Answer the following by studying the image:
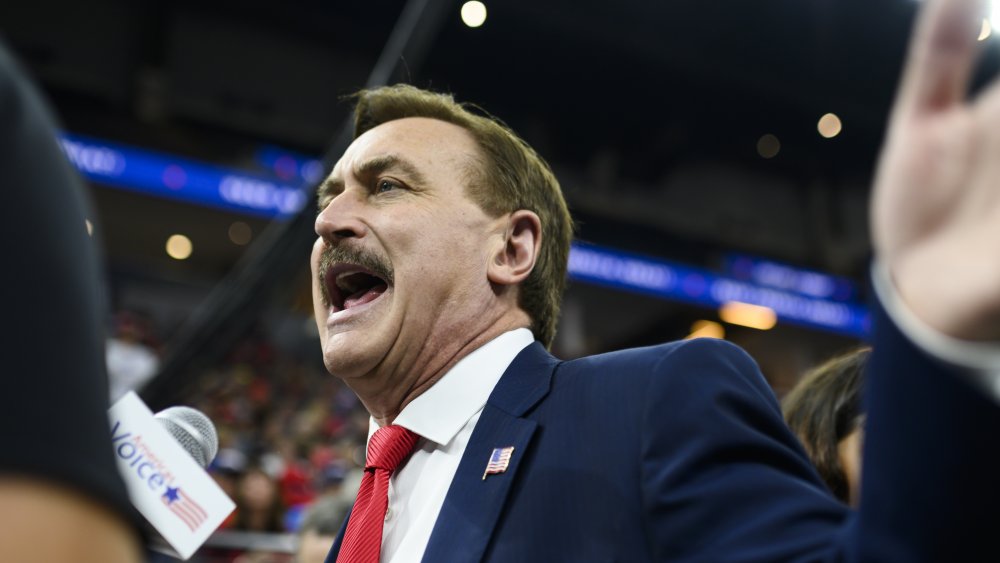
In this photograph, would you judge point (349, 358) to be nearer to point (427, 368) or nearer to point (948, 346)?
point (427, 368)

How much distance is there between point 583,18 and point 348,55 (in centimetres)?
314

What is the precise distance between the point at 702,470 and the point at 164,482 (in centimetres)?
83

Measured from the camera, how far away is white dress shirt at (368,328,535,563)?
4.22ft

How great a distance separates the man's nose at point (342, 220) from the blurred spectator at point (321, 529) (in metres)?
0.95

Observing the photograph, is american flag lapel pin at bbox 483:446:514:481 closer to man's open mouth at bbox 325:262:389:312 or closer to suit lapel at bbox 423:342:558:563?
suit lapel at bbox 423:342:558:563

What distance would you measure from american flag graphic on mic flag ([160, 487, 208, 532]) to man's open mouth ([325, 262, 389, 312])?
1.30 ft

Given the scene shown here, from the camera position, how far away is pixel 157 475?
141 centimetres

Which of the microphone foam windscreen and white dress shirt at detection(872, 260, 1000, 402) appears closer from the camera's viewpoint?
white dress shirt at detection(872, 260, 1000, 402)

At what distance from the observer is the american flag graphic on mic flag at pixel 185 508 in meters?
1.41

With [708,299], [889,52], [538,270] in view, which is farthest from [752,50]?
[538,270]

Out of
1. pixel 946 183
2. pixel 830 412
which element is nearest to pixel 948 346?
pixel 946 183

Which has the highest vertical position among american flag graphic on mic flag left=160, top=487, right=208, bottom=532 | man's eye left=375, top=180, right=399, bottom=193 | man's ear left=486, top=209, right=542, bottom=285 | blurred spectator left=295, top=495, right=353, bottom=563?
man's eye left=375, top=180, right=399, bottom=193

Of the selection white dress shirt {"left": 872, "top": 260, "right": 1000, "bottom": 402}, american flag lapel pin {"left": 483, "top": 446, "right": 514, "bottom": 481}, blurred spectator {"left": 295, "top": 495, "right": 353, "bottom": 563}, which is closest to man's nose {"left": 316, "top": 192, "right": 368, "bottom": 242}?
american flag lapel pin {"left": 483, "top": 446, "right": 514, "bottom": 481}

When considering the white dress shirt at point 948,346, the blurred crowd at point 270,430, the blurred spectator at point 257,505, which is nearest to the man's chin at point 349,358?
the blurred crowd at point 270,430
